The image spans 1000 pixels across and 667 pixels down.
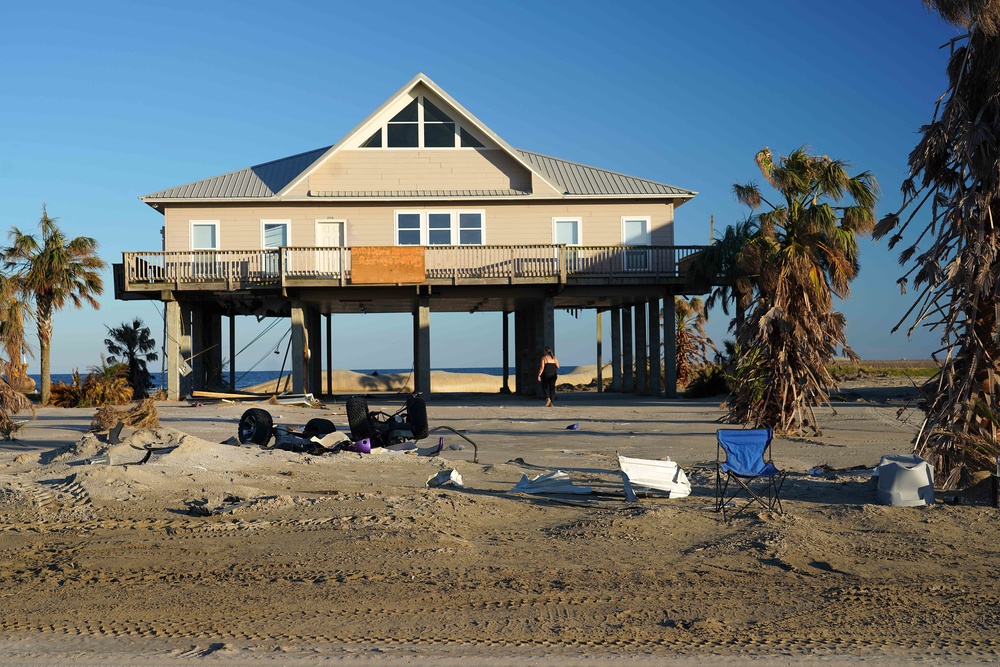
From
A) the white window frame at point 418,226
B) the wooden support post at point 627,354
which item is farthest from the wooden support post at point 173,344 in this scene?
the wooden support post at point 627,354

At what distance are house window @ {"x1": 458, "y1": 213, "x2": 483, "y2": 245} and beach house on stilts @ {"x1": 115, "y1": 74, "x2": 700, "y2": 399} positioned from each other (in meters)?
0.04

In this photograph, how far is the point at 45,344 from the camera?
2645 centimetres

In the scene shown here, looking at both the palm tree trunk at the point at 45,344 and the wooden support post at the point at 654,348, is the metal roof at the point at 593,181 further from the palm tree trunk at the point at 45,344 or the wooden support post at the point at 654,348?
the palm tree trunk at the point at 45,344

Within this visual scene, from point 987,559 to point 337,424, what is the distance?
1363 cm

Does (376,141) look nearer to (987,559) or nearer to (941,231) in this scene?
(941,231)

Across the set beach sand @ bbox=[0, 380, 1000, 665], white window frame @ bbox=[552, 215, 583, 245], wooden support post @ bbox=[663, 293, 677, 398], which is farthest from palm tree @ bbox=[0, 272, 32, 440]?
wooden support post @ bbox=[663, 293, 677, 398]

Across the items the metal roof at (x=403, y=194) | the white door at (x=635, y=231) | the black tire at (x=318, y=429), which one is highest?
the metal roof at (x=403, y=194)

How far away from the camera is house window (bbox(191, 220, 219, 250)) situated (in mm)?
27312

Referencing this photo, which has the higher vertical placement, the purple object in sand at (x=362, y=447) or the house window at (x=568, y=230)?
the house window at (x=568, y=230)

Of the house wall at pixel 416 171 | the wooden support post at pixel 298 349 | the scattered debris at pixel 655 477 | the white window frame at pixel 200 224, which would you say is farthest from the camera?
the house wall at pixel 416 171

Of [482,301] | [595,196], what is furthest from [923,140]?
[482,301]

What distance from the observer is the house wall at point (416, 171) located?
90.0 ft

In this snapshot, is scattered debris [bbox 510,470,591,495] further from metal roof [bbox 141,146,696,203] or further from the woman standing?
metal roof [bbox 141,146,696,203]

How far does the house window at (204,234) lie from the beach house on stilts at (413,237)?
0.03m
